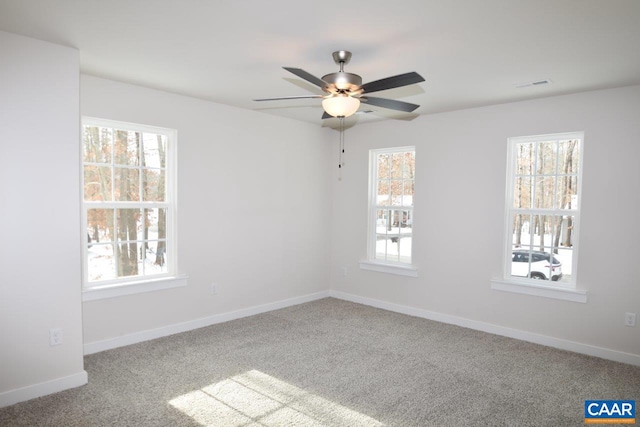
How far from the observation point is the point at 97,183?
380 centimetres

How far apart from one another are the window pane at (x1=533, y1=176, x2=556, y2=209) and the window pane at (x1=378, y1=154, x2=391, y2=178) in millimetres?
1886

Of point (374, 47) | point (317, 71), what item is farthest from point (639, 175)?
point (317, 71)

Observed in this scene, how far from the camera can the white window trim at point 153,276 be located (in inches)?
146

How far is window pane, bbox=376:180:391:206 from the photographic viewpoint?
18.2ft

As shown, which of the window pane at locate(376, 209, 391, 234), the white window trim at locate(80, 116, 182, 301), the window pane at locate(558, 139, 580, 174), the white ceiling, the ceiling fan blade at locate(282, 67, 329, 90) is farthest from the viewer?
the window pane at locate(376, 209, 391, 234)

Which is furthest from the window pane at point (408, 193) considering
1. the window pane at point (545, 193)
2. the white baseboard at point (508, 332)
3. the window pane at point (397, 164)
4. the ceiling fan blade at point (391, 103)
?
the ceiling fan blade at point (391, 103)

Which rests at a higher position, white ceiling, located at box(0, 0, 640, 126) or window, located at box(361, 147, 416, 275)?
white ceiling, located at box(0, 0, 640, 126)

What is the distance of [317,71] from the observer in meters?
3.40

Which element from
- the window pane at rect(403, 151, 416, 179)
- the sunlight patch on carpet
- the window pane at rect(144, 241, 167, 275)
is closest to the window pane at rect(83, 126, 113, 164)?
the window pane at rect(144, 241, 167, 275)

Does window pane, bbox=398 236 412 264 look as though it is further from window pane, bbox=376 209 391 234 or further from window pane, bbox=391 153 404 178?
window pane, bbox=391 153 404 178

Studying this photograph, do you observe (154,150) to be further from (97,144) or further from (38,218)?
(38,218)

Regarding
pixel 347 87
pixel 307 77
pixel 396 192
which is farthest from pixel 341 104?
pixel 396 192

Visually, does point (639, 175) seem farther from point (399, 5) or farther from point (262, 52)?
point (262, 52)

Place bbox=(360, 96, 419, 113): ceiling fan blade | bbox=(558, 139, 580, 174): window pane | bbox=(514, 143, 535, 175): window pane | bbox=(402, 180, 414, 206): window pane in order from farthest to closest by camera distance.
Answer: bbox=(402, 180, 414, 206): window pane
bbox=(514, 143, 535, 175): window pane
bbox=(558, 139, 580, 174): window pane
bbox=(360, 96, 419, 113): ceiling fan blade
